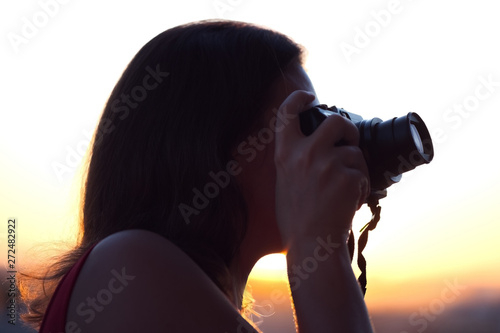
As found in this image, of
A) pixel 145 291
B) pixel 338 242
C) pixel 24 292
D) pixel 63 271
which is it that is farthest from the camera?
pixel 24 292

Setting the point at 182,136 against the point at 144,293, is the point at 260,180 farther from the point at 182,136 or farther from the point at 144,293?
the point at 144,293

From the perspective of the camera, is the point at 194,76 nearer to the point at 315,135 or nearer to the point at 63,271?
the point at 315,135

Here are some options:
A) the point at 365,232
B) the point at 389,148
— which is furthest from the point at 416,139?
the point at 365,232

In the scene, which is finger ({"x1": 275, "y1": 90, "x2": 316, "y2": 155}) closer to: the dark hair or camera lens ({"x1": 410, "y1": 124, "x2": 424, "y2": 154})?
the dark hair

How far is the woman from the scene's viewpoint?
61 centimetres

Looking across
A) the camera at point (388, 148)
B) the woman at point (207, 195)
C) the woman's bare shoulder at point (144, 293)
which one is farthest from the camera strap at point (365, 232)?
the woman's bare shoulder at point (144, 293)

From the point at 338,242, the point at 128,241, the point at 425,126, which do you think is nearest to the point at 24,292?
the point at 128,241

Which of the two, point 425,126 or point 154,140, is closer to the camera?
point 154,140

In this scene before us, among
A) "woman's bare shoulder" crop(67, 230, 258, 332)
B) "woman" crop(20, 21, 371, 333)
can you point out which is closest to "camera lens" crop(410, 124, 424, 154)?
"woman" crop(20, 21, 371, 333)

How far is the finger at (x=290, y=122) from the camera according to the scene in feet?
2.48

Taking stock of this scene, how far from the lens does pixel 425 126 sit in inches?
36.5

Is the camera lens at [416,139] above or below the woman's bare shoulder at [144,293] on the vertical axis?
above

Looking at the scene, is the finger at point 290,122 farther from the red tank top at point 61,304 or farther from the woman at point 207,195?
the red tank top at point 61,304

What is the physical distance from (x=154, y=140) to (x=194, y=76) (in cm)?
11
